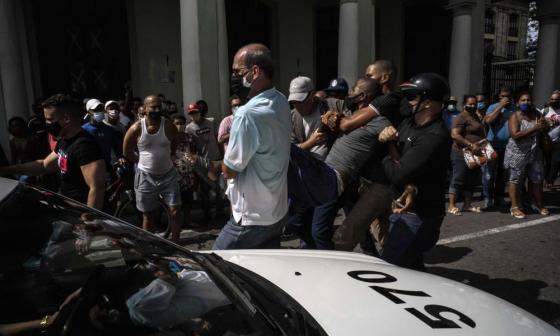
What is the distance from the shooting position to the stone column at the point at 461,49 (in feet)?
35.7

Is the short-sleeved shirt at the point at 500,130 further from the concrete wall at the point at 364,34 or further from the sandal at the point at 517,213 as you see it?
the concrete wall at the point at 364,34

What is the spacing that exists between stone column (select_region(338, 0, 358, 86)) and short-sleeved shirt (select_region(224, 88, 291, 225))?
23.7ft

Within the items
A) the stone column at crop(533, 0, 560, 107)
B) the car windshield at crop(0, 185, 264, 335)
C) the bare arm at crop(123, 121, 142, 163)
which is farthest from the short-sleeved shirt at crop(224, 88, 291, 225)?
the stone column at crop(533, 0, 560, 107)

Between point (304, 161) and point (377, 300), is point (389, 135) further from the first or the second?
point (377, 300)

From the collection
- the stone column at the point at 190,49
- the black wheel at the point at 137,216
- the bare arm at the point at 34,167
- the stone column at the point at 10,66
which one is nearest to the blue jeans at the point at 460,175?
the black wheel at the point at 137,216

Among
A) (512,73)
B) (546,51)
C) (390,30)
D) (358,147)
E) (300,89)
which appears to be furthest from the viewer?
(512,73)

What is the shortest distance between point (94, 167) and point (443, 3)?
14.2m

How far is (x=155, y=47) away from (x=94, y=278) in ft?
30.9

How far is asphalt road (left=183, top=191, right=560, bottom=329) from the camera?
3.31m

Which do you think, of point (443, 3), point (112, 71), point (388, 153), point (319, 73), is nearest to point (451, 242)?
point (388, 153)

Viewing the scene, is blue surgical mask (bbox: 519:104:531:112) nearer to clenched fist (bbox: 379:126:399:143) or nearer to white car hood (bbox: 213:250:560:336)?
clenched fist (bbox: 379:126:399:143)

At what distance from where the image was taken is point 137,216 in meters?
5.58

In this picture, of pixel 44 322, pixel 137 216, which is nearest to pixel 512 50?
pixel 137 216

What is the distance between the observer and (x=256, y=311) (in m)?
1.45
